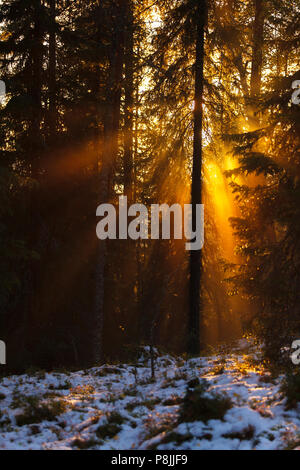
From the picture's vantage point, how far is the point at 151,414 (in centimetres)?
756

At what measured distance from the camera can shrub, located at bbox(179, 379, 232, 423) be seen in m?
6.76

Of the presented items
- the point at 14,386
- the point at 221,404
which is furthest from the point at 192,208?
the point at 221,404

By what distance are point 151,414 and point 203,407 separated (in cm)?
107

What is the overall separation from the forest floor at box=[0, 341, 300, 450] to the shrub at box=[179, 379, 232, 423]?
0.05 ft

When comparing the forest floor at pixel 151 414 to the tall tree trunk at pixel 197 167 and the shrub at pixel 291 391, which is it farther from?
the tall tree trunk at pixel 197 167

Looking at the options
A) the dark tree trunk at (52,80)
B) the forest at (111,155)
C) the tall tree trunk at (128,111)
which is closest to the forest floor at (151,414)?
the forest at (111,155)

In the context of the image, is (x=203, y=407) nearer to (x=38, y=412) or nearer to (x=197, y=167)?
(x=38, y=412)

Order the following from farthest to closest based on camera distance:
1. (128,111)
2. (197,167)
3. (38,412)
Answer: (128,111) < (197,167) < (38,412)

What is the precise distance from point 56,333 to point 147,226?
6.33 metres

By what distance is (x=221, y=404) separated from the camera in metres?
6.95

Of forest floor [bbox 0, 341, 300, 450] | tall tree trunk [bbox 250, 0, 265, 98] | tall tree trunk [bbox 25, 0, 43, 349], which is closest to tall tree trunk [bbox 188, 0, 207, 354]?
tall tree trunk [bbox 250, 0, 265, 98]

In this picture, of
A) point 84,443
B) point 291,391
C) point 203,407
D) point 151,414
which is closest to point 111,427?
point 84,443

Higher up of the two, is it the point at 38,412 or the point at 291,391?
the point at 291,391

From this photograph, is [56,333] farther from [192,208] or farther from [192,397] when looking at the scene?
[192,397]
